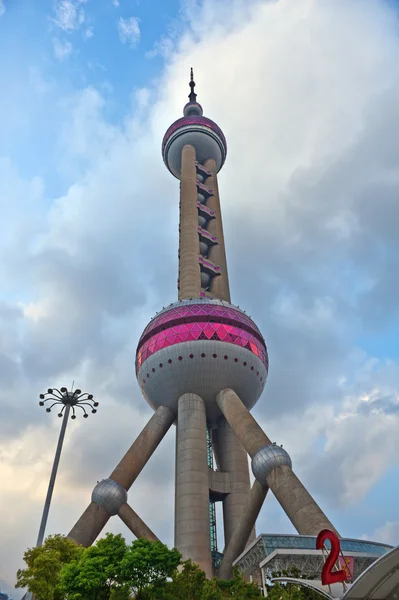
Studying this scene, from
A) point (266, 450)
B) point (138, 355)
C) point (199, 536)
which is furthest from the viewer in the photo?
point (138, 355)

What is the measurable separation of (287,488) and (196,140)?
58.9m

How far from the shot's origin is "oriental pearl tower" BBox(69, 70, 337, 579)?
1762 inches

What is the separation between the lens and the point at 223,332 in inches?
2159

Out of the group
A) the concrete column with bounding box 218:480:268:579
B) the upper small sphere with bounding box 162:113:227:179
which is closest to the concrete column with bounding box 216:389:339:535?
the concrete column with bounding box 218:480:268:579

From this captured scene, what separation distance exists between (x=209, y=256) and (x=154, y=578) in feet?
169

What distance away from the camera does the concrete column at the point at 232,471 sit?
53344 millimetres

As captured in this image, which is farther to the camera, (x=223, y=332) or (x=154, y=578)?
(x=223, y=332)

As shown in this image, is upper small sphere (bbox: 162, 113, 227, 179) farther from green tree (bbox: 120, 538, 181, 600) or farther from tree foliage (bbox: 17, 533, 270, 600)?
green tree (bbox: 120, 538, 181, 600)

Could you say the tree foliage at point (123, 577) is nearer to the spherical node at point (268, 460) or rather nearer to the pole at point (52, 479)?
the pole at point (52, 479)

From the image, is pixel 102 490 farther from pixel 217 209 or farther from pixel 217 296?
pixel 217 209

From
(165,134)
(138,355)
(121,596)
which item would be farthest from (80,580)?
(165,134)

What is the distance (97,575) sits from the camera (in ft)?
87.9

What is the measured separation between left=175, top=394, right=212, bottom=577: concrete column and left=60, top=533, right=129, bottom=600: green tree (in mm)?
19033

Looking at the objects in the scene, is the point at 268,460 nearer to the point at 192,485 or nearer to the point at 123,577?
the point at 192,485
